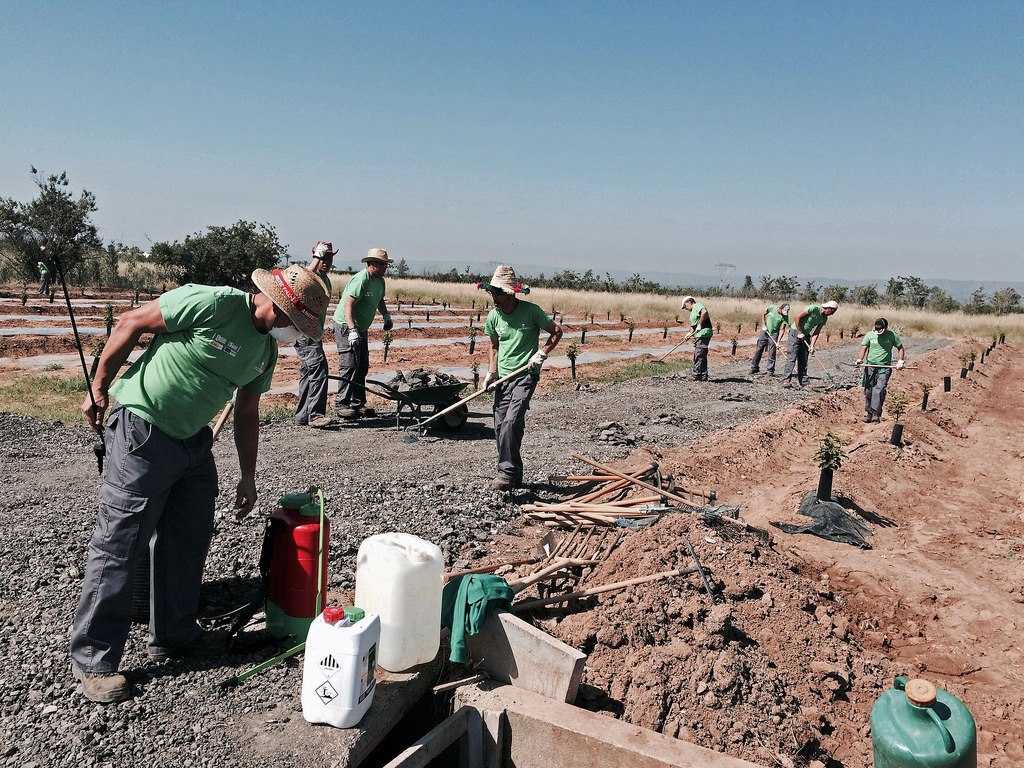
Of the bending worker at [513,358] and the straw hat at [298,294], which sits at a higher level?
the straw hat at [298,294]

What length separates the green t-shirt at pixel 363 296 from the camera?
7.84 meters

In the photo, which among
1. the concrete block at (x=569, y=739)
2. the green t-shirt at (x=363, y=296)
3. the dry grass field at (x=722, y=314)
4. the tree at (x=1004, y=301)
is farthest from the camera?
the tree at (x=1004, y=301)

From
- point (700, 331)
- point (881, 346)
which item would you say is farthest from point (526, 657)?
point (700, 331)

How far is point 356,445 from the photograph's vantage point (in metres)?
7.57

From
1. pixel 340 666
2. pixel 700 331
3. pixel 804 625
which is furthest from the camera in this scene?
pixel 700 331

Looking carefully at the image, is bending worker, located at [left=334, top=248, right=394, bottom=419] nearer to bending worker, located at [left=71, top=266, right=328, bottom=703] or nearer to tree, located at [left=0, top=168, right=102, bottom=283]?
bending worker, located at [left=71, top=266, right=328, bottom=703]

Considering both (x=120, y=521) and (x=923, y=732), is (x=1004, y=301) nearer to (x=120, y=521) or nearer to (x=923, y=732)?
(x=923, y=732)

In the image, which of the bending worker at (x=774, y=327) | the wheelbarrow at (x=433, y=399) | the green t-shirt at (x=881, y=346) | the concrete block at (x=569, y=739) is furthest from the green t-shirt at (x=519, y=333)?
the bending worker at (x=774, y=327)

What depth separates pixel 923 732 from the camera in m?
2.63

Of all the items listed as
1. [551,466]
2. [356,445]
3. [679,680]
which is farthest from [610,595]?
[356,445]

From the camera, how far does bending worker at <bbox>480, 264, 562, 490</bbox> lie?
18.4 ft

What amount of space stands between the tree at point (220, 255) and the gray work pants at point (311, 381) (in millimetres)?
27544

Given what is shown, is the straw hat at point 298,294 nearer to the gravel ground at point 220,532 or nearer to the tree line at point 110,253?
the gravel ground at point 220,532

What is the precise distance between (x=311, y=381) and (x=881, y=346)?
828cm
